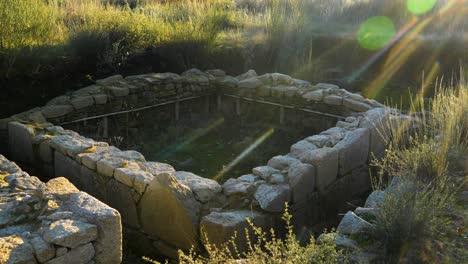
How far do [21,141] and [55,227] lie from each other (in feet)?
9.00

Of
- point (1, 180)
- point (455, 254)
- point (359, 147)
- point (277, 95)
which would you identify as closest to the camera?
point (455, 254)

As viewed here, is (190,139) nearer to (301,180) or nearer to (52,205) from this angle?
(301,180)

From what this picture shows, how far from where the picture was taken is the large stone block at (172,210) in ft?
13.5

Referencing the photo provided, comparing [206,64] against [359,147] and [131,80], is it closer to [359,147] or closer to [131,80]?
[131,80]

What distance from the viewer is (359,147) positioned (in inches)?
217

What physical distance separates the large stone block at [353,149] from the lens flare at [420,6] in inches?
268

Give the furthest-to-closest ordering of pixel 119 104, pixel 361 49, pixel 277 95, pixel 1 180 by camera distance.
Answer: pixel 361 49 → pixel 277 95 → pixel 119 104 → pixel 1 180

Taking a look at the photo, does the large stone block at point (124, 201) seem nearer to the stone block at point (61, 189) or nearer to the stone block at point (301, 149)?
the stone block at point (61, 189)

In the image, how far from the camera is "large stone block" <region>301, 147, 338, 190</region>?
484cm

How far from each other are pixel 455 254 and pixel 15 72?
575 centimetres

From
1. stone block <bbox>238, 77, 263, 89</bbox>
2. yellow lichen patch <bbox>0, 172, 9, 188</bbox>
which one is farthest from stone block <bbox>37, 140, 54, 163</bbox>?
stone block <bbox>238, 77, 263, 89</bbox>

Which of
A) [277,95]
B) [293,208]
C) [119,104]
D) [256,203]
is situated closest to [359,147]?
[293,208]

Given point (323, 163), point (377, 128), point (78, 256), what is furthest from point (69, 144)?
point (377, 128)

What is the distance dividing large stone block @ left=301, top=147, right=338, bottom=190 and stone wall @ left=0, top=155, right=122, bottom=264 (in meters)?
2.20
